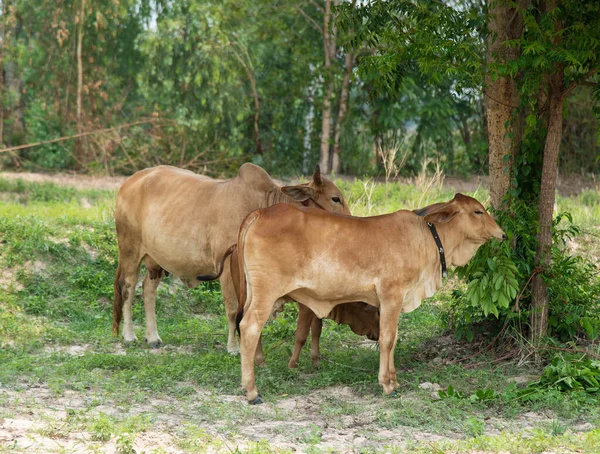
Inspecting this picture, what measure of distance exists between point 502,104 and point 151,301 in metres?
3.55

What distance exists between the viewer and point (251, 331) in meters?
5.79

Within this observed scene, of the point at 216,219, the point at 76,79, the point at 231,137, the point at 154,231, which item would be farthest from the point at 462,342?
the point at 76,79

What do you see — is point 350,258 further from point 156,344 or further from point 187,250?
point 156,344

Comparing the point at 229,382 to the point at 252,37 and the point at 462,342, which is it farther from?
the point at 252,37

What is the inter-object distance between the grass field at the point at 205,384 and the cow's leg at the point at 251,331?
10cm

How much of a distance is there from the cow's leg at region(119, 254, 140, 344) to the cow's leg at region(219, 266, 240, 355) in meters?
1.03

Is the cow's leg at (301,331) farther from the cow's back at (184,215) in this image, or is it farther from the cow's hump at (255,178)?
the cow's hump at (255,178)

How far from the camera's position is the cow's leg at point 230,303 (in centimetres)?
715

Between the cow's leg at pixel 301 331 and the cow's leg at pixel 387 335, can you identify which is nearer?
the cow's leg at pixel 387 335

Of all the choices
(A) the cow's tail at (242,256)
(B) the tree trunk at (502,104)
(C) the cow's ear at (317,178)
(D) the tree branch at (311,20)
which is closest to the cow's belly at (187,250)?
(C) the cow's ear at (317,178)

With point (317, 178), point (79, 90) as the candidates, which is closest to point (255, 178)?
point (317, 178)

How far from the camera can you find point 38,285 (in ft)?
29.3

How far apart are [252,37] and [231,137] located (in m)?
2.21

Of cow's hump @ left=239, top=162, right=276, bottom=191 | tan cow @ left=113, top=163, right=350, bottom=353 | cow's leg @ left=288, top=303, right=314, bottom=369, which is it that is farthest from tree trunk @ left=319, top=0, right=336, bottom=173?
cow's leg @ left=288, top=303, right=314, bottom=369
